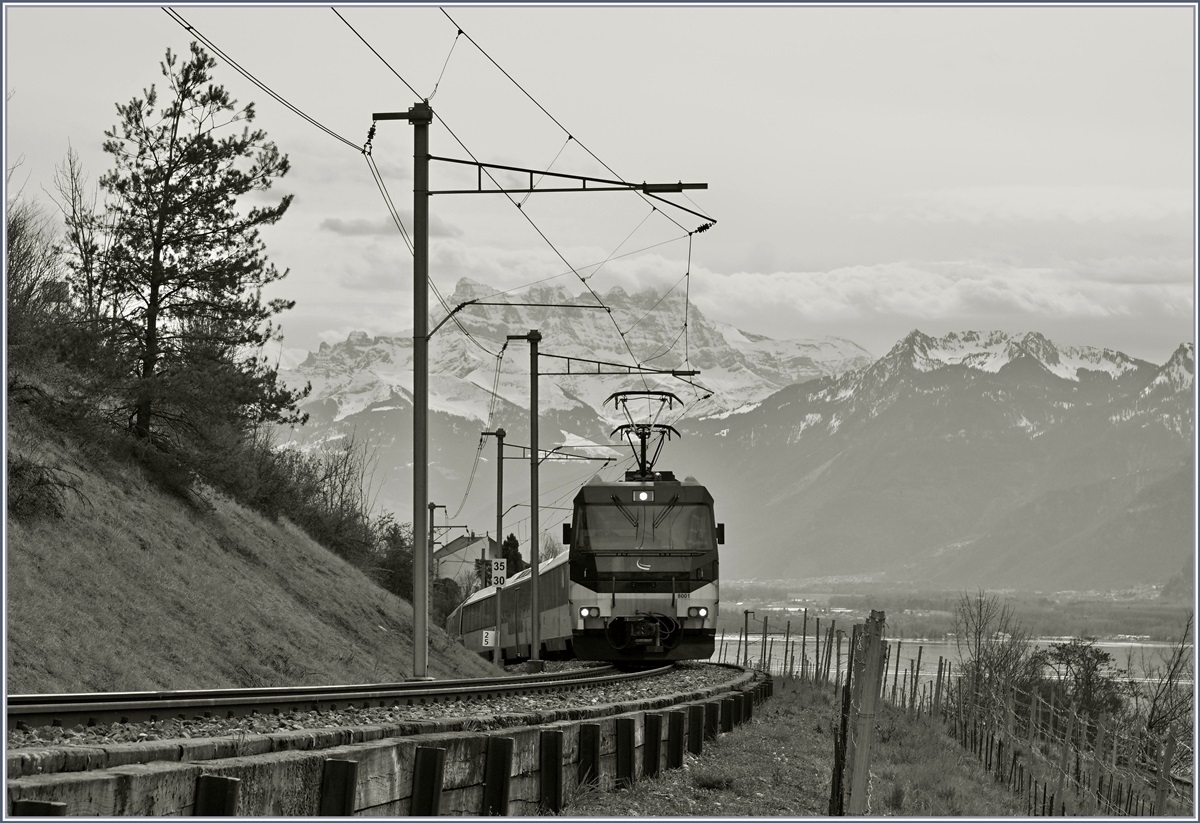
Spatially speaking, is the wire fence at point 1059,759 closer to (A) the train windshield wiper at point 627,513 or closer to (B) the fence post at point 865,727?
(B) the fence post at point 865,727

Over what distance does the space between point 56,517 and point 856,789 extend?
61.0 feet

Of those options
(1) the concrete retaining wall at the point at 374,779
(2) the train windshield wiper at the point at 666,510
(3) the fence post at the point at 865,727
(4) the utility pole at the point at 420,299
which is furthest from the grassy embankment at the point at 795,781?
(4) the utility pole at the point at 420,299

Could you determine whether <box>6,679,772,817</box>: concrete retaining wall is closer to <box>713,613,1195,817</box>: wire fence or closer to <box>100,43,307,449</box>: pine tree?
<box>713,613,1195,817</box>: wire fence

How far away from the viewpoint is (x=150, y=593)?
2592 cm

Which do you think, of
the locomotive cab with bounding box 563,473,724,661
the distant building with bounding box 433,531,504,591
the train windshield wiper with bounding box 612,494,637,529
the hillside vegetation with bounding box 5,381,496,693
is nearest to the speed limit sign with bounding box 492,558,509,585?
the hillside vegetation with bounding box 5,381,496,693

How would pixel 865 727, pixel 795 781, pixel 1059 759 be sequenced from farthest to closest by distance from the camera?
pixel 1059 759, pixel 795 781, pixel 865 727

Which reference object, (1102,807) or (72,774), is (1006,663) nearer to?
(1102,807)

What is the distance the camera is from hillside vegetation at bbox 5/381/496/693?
2120 cm

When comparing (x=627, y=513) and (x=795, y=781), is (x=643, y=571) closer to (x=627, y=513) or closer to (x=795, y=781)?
(x=627, y=513)

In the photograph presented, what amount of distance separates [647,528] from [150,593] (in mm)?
9039

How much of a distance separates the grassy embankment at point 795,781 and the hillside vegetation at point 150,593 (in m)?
8.72

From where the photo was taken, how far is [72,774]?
6.19m

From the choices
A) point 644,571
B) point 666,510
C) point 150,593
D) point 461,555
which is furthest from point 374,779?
point 461,555

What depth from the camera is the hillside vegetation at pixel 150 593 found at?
21203 mm
